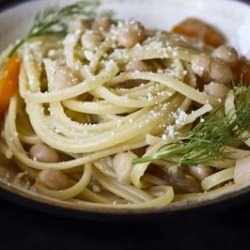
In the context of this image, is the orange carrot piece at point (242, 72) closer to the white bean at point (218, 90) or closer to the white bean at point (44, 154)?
the white bean at point (218, 90)

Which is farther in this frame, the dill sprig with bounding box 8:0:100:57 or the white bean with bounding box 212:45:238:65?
the dill sprig with bounding box 8:0:100:57

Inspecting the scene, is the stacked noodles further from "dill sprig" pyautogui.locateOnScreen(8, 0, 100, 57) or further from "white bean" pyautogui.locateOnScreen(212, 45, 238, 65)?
"dill sprig" pyautogui.locateOnScreen(8, 0, 100, 57)

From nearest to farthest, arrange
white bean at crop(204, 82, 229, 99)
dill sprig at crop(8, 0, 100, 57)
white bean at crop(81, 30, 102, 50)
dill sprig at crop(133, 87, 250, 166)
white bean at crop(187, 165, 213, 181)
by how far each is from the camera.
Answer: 1. dill sprig at crop(133, 87, 250, 166)
2. white bean at crop(187, 165, 213, 181)
3. white bean at crop(204, 82, 229, 99)
4. white bean at crop(81, 30, 102, 50)
5. dill sprig at crop(8, 0, 100, 57)

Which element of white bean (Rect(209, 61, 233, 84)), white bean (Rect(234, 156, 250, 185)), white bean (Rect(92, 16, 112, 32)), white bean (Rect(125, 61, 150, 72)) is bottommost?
white bean (Rect(234, 156, 250, 185))

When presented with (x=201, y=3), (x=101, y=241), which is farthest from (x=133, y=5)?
(x=101, y=241)

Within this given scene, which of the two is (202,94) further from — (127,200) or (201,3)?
(201,3)

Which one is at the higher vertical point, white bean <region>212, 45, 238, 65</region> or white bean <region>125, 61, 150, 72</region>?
white bean <region>125, 61, 150, 72</region>

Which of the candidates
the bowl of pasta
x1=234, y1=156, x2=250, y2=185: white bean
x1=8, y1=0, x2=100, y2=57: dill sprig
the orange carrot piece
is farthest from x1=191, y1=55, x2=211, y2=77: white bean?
x1=8, y1=0, x2=100, y2=57: dill sprig

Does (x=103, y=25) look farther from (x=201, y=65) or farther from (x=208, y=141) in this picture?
(x=208, y=141)
